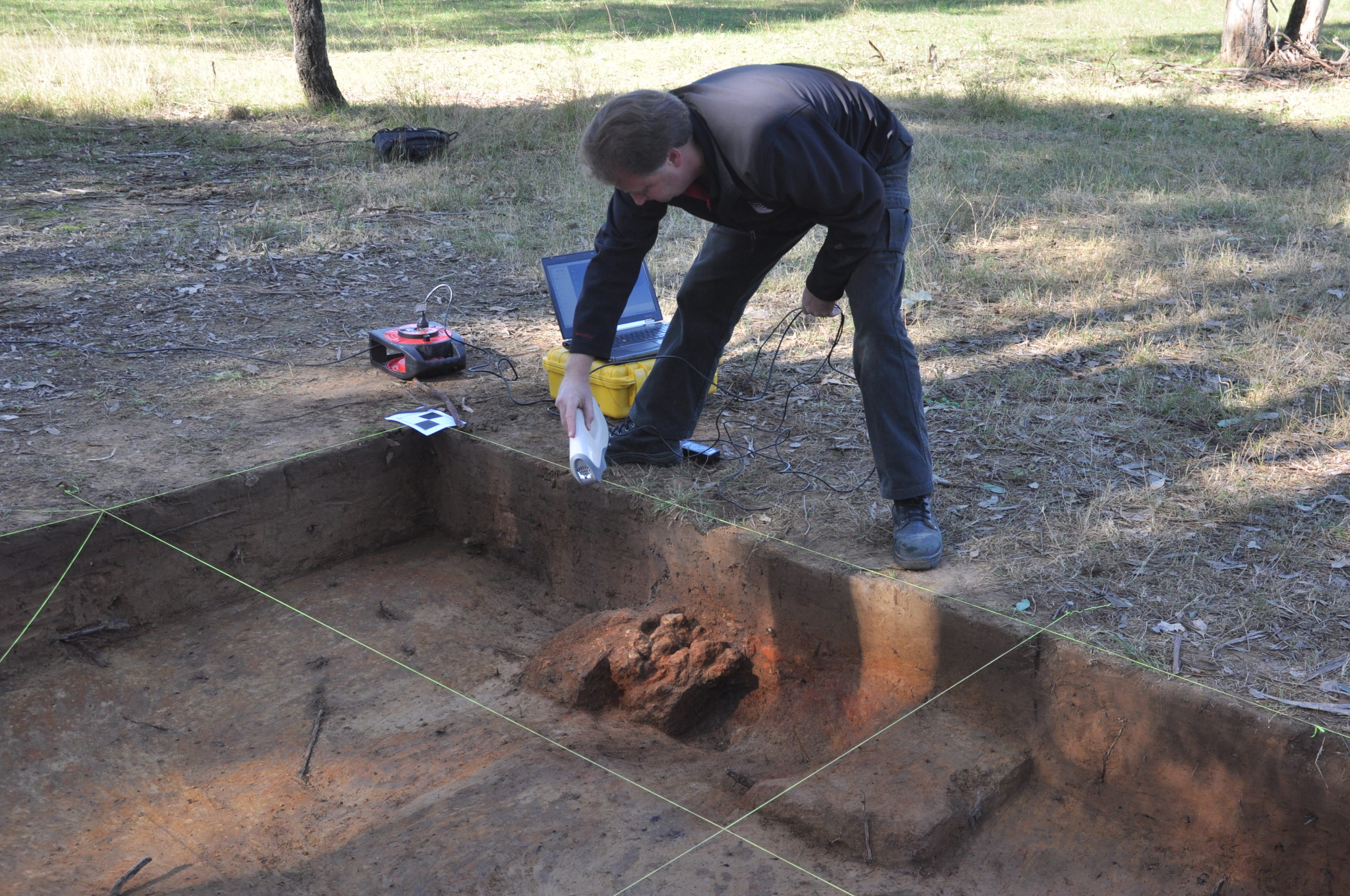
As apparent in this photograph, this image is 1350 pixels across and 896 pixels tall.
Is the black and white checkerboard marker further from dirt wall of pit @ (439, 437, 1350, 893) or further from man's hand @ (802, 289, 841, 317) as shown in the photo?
man's hand @ (802, 289, 841, 317)

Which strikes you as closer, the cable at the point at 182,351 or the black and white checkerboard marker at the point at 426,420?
the black and white checkerboard marker at the point at 426,420

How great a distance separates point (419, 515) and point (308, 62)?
8.19 meters

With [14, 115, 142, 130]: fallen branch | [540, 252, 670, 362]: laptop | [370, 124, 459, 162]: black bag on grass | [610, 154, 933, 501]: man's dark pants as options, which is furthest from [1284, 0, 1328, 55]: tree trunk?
[14, 115, 142, 130]: fallen branch

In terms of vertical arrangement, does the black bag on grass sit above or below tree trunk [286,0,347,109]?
below

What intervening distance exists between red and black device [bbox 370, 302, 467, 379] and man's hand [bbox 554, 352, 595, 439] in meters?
1.79

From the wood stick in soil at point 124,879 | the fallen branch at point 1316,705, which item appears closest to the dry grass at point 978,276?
the fallen branch at point 1316,705

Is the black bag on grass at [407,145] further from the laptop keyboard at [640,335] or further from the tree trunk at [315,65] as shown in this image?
the laptop keyboard at [640,335]

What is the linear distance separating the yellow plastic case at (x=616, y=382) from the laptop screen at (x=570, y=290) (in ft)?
0.61

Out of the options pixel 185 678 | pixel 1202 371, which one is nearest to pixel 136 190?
pixel 185 678

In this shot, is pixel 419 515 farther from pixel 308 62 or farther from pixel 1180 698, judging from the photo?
pixel 308 62

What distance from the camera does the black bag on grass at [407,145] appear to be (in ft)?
29.5

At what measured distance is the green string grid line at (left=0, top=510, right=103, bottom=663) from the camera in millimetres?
3467

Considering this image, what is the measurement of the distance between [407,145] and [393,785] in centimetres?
709

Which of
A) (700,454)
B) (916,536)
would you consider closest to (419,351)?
(700,454)
